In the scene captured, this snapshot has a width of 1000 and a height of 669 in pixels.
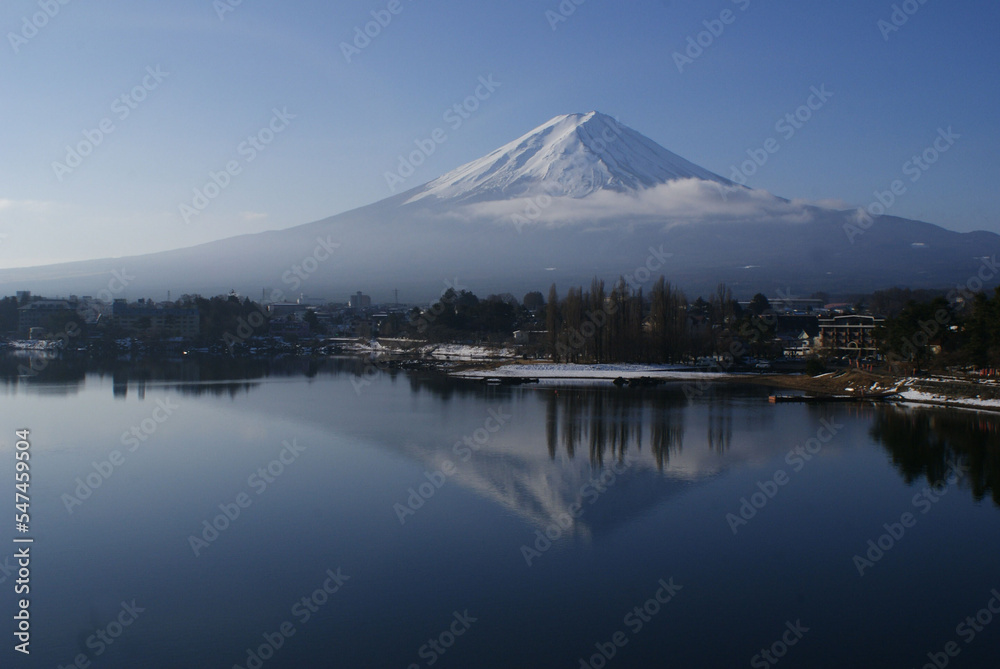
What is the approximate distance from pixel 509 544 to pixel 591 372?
12.9 m

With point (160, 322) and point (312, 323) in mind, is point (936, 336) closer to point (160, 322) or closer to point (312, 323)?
point (160, 322)

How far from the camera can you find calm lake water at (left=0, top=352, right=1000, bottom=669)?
3.71 m

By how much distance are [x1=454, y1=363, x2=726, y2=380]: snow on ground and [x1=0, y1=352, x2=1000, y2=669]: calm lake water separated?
717 cm

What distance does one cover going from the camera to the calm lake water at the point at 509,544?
3705mm

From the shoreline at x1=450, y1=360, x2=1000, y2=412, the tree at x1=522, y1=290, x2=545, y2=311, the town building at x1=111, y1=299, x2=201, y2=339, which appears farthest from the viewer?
the tree at x1=522, y1=290, x2=545, y2=311

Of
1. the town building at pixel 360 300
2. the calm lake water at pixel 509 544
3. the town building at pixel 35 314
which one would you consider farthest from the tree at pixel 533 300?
the calm lake water at pixel 509 544

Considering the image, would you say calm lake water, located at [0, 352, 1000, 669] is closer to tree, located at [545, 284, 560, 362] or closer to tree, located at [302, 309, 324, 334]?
tree, located at [545, 284, 560, 362]

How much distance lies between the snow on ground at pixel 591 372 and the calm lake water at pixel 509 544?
7174mm

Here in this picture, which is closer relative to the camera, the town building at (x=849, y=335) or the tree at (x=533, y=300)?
the town building at (x=849, y=335)

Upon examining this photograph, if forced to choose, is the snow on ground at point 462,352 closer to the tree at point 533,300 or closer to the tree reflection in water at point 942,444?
the tree reflection in water at point 942,444

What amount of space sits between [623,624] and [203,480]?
170 inches

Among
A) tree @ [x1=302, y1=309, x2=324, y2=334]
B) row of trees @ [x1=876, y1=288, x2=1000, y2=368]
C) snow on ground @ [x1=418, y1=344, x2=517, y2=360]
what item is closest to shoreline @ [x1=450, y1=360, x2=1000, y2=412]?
row of trees @ [x1=876, y1=288, x2=1000, y2=368]

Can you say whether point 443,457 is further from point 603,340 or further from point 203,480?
point 603,340

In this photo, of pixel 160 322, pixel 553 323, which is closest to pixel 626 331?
pixel 553 323
